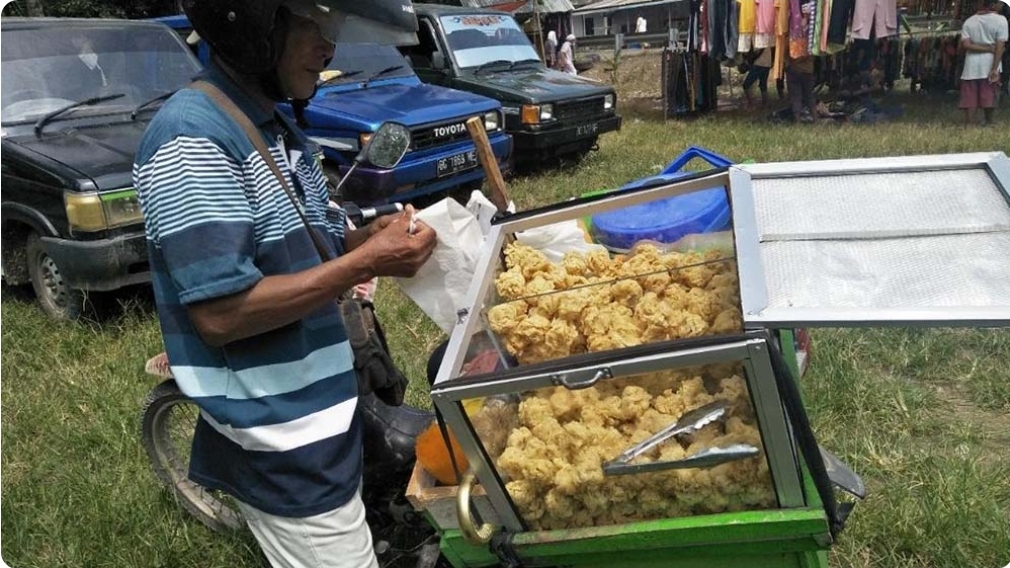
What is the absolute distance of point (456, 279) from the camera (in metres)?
1.81

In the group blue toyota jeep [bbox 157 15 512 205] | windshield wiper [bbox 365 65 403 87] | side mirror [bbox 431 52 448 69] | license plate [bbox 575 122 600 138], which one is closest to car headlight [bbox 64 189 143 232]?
blue toyota jeep [bbox 157 15 512 205]

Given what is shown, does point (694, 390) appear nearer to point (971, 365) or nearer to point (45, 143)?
point (971, 365)

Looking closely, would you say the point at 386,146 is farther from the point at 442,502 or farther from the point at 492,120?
the point at 492,120

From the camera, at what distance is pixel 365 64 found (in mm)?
7227

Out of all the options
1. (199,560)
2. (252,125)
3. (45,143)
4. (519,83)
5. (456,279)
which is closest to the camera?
(252,125)

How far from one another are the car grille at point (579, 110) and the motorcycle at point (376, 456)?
243 inches

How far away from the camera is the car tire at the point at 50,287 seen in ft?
15.3

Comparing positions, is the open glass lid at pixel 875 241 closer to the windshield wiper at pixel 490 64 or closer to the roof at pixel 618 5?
the windshield wiper at pixel 490 64

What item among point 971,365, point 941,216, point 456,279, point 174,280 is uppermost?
point 174,280

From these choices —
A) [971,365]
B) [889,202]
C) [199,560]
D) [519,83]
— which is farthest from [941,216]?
[519,83]

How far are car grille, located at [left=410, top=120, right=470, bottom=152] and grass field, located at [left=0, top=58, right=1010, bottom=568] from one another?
1982 mm

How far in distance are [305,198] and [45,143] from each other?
3.71m

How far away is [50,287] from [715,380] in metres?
4.83

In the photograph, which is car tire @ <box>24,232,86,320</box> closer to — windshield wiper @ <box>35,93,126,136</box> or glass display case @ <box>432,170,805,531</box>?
windshield wiper @ <box>35,93,126,136</box>
